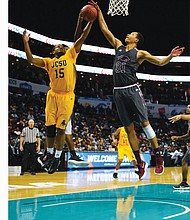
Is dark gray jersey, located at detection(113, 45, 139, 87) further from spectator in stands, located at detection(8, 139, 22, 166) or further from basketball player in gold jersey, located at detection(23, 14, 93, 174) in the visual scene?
spectator in stands, located at detection(8, 139, 22, 166)

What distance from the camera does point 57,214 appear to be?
5.75 m

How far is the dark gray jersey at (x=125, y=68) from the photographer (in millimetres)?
5887

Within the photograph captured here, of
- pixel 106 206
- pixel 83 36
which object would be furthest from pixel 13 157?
pixel 83 36

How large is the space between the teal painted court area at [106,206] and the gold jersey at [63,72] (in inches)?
74.6

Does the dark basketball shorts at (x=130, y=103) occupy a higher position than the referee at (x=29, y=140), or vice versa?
the dark basketball shorts at (x=130, y=103)

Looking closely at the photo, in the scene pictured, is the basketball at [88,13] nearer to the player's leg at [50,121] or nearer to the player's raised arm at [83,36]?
the player's raised arm at [83,36]

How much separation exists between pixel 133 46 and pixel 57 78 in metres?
1.29

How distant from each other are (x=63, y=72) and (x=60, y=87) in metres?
0.24

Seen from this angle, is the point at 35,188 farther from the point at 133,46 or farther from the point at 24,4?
the point at 24,4

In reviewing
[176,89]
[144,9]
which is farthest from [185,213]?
[176,89]

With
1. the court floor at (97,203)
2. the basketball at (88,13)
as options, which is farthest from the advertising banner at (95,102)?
the basketball at (88,13)

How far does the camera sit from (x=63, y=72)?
231 inches

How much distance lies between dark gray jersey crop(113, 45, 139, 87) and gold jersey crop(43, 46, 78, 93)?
675 millimetres

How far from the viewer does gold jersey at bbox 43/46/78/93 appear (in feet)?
19.3
